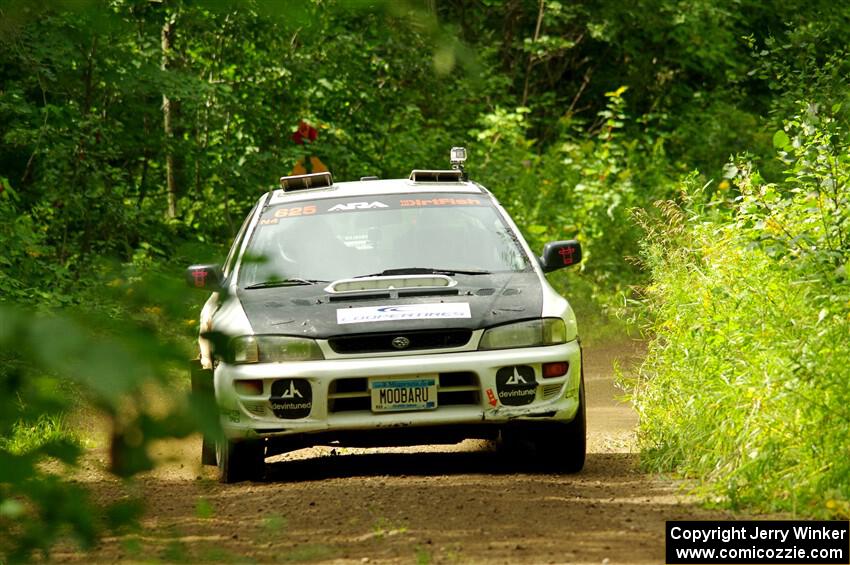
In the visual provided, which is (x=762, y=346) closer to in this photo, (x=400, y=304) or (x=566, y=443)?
(x=566, y=443)

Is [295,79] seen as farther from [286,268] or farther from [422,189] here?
[286,268]

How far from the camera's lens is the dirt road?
579 cm

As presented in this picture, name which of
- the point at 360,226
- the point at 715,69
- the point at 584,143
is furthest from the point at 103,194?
the point at 715,69

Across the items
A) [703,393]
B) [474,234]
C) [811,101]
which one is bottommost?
[703,393]

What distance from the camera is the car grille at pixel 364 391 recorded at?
25.6 feet

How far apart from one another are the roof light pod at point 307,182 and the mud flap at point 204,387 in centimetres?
784

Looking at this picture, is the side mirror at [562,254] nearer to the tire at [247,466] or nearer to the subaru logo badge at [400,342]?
the subaru logo badge at [400,342]

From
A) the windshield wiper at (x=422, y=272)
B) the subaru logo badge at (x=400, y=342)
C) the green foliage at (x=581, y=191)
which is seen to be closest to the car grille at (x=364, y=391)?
the subaru logo badge at (x=400, y=342)

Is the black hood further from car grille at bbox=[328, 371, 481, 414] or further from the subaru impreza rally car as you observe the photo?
car grille at bbox=[328, 371, 481, 414]

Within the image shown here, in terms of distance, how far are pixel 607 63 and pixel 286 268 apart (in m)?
29.4

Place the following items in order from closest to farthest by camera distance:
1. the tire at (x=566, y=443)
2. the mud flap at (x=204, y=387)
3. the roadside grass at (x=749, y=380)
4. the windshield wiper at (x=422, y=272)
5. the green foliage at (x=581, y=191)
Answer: the mud flap at (x=204, y=387)
the roadside grass at (x=749, y=380)
the tire at (x=566, y=443)
the windshield wiper at (x=422, y=272)
the green foliage at (x=581, y=191)

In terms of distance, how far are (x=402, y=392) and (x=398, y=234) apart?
65.3 inches

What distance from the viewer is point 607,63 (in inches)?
1227

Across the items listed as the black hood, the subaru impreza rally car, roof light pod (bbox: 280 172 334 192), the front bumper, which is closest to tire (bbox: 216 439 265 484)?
the subaru impreza rally car
